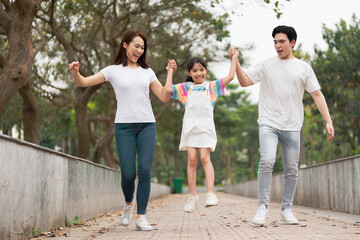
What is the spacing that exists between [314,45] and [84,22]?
55.0 ft

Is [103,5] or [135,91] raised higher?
[103,5]

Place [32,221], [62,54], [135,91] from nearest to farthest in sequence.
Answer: [32,221] < [135,91] < [62,54]

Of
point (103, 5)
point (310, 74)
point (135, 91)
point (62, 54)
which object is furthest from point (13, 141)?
point (62, 54)

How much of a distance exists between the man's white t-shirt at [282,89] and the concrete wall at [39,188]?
2652mm

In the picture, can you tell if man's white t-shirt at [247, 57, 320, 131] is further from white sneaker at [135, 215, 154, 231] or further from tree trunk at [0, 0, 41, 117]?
tree trunk at [0, 0, 41, 117]

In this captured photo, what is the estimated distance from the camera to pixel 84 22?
19.2 metres

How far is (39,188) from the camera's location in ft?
19.1

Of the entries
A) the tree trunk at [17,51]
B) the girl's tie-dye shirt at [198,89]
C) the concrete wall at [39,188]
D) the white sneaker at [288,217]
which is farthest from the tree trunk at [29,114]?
the white sneaker at [288,217]

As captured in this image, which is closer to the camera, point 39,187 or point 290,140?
point 39,187

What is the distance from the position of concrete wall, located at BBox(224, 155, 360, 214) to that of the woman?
15.7ft

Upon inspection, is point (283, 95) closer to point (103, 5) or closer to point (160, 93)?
point (160, 93)

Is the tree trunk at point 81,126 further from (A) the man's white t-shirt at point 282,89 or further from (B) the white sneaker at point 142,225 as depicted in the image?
(A) the man's white t-shirt at point 282,89

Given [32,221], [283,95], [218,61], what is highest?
[218,61]

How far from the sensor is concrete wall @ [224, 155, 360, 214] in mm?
9625
